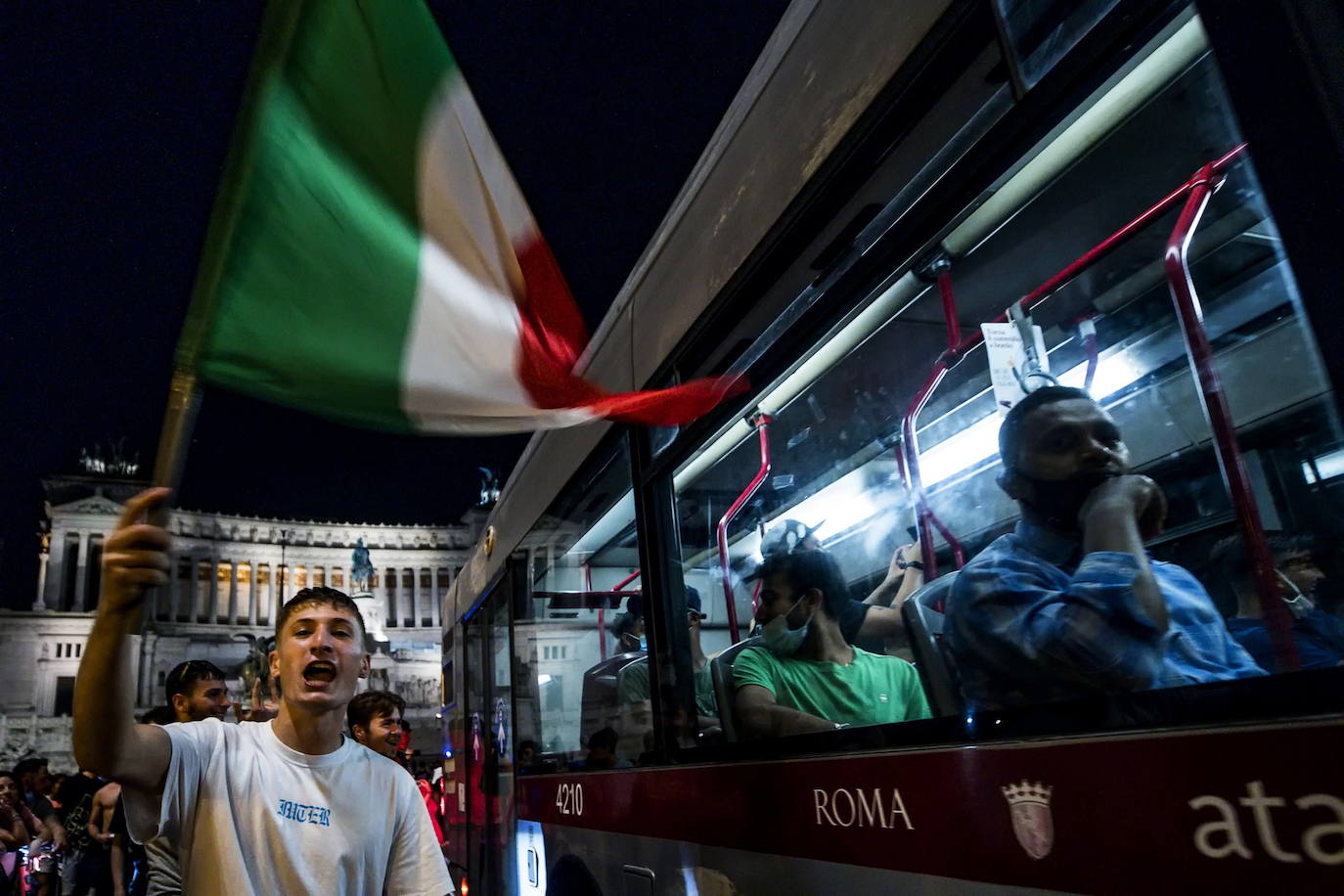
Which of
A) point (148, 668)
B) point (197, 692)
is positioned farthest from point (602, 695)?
point (148, 668)

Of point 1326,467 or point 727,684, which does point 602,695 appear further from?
point 1326,467

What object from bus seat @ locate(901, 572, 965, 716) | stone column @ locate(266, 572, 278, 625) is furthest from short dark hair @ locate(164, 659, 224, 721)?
stone column @ locate(266, 572, 278, 625)

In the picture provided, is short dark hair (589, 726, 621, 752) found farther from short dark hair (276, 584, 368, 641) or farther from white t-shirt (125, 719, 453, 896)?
short dark hair (276, 584, 368, 641)

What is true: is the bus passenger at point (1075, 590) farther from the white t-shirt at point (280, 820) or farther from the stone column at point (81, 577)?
the stone column at point (81, 577)

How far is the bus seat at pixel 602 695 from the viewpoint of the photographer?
3914 mm

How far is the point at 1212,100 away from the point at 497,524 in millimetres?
5635

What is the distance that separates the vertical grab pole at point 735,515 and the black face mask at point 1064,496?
3.54 ft

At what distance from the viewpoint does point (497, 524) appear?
21.9 ft

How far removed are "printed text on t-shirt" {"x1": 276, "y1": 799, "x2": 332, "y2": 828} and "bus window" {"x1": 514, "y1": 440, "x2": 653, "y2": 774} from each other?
1.35 meters

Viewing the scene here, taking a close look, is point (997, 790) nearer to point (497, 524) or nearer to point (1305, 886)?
point (1305, 886)

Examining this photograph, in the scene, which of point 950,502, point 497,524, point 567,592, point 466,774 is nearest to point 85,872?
point 466,774

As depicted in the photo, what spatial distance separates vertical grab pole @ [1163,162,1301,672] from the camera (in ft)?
4.53

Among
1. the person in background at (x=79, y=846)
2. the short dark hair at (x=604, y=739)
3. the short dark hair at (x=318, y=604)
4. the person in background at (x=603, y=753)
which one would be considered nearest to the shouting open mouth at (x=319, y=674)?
the short dark hair at (x=318, y=604)

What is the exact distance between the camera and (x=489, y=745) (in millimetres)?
6668
